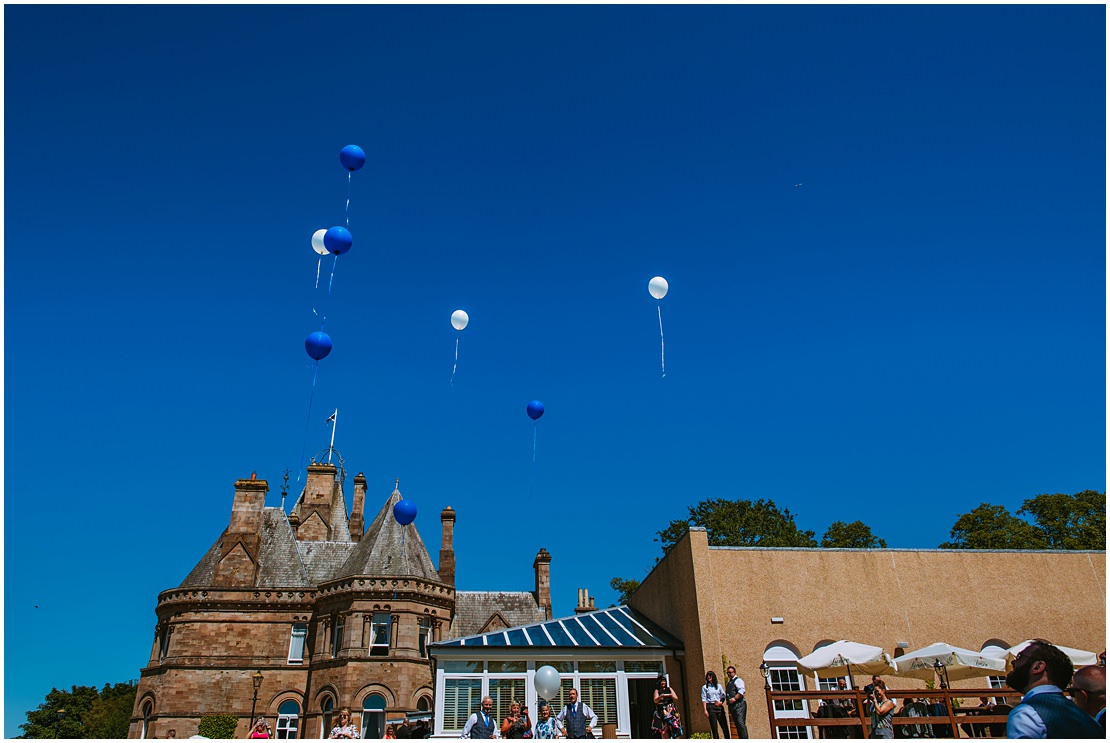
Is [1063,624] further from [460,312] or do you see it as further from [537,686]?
[460,312]

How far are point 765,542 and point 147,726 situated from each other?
38.9 m

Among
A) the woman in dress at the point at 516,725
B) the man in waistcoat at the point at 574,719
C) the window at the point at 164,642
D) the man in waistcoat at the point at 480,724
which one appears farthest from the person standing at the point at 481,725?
the window at the point at 164,642

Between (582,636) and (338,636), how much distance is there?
1799cm

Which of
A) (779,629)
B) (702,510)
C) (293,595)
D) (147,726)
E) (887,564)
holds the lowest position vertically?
(147,726)

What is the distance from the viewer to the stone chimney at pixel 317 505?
44.3 meters

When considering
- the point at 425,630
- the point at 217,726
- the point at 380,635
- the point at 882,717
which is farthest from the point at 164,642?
the point at 882,717

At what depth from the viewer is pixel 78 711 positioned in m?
72.2

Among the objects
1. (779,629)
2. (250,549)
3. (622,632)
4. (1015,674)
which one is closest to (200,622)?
(250,549)

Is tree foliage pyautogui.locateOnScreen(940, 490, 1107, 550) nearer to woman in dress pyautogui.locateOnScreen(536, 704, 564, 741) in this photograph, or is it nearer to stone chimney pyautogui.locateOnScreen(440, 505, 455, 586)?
stone chimney pyautogui.locateOnScreen(440, 505, 455, 586)

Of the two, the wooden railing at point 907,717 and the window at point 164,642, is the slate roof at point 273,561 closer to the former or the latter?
the window at point 164,642

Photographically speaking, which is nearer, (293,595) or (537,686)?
(537,686)

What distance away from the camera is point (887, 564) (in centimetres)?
1895

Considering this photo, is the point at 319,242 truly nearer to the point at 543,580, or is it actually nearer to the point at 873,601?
the point at 873,601

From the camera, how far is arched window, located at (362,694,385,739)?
101 feet
